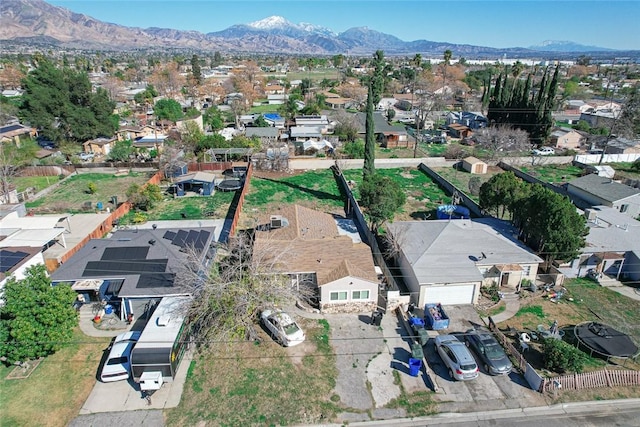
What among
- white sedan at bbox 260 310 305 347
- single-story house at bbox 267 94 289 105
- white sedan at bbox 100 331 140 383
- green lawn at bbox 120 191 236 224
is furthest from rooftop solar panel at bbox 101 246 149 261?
single-story house at bbox 267 94 289 105

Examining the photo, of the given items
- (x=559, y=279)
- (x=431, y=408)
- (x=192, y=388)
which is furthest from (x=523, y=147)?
(x=192, y=388)

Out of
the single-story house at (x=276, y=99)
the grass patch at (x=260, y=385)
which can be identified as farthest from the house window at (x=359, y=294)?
the single-story house at (x=276, y=99)

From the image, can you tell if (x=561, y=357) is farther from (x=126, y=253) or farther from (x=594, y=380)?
(x=126, y=253)

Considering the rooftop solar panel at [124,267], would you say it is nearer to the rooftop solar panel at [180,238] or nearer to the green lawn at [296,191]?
the rooftop solar panel at [180,238]

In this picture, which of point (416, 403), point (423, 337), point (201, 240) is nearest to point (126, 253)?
point (201, 240)

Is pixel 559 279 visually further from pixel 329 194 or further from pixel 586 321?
pixel 329 194

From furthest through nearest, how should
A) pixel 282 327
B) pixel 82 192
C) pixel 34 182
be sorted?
pixel 34 182, pixel 82 192, pixel 282 327

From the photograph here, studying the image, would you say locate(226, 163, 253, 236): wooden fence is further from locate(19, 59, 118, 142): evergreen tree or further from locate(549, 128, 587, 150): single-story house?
locate(549, 128, 587, 150): single-story house
